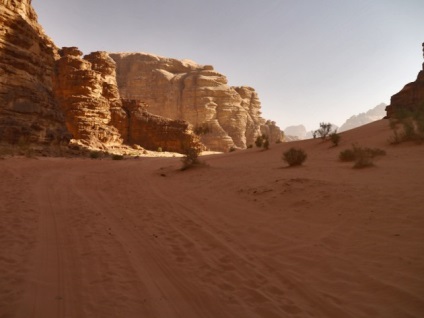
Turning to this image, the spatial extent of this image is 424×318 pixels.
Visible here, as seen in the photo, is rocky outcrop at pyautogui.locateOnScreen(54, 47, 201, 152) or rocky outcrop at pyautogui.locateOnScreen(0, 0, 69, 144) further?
rocky outcrop at pyautogui.locateOnScreen(54, 47, 201, 152)

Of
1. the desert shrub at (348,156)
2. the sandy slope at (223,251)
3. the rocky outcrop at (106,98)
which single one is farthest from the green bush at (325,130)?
the rocky outcrop at (106,98)

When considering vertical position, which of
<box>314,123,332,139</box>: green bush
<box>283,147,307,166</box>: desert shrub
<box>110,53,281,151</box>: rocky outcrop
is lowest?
<box>283,147,307,166</box>: desert shrub

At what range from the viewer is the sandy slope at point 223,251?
249cm

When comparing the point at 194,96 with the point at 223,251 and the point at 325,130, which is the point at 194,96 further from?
the point at 223,251

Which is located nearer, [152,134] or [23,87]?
[23,87]

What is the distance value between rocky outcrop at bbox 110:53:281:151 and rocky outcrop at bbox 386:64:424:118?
3108 cm

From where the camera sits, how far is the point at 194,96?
197 ft

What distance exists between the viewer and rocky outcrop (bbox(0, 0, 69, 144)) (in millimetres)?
15430

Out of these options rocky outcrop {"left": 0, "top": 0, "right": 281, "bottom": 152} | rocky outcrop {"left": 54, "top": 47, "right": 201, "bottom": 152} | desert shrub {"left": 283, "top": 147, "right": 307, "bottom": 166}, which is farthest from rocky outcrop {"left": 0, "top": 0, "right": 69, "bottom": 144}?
desert shrub {"left": 283, "top": 147, "right": 307, "bottom": 166}

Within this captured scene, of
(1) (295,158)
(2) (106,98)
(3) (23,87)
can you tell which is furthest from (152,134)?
(1) (295,158)

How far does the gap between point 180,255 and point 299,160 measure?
734 centimetres

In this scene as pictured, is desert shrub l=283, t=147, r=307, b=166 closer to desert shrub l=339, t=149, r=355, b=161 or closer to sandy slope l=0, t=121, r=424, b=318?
desert shrub l=339, t=149, r=355, b=161

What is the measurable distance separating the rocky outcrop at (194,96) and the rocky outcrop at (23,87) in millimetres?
35772

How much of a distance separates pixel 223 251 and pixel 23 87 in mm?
17649
